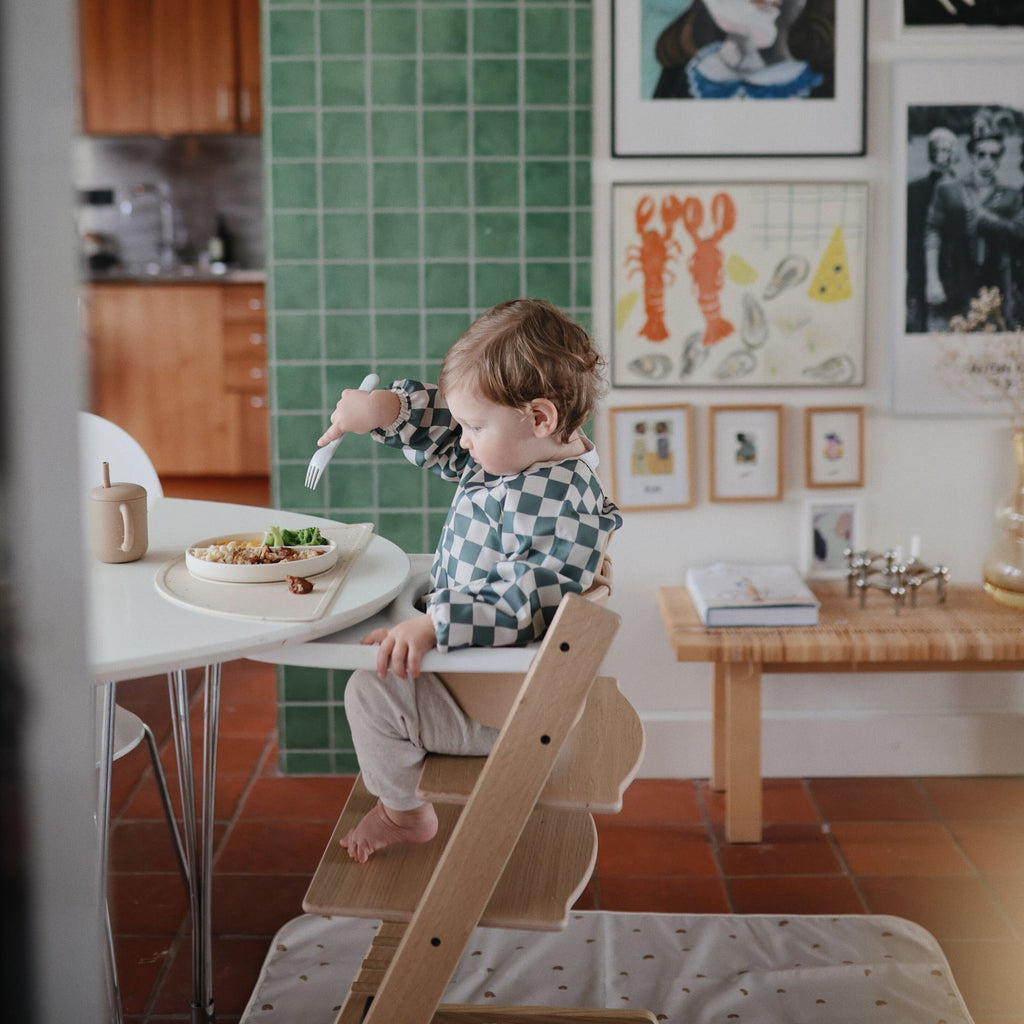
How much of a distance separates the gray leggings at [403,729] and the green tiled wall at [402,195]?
1.27 meters

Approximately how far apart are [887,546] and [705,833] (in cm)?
79

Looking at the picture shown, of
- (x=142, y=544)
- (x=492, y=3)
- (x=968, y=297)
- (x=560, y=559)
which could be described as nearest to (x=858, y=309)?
(x=968, y=297)

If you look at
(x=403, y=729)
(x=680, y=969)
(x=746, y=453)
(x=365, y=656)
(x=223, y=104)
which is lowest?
(x=680, y=969)

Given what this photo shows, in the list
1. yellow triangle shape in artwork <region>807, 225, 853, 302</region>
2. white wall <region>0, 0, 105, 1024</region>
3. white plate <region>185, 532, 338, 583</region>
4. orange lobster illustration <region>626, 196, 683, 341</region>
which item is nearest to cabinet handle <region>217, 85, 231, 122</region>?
orange lobster illustration <region>626, 196, 683, 341</region>

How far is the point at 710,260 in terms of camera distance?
2.52 m

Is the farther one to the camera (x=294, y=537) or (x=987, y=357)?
(x=987, y=357)

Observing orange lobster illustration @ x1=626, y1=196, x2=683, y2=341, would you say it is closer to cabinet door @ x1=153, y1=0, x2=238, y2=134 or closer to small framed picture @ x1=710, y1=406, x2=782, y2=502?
small framed picture @ x1=710, y1=406, x2=782, y2=502

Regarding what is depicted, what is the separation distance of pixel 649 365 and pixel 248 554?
4.52 ft

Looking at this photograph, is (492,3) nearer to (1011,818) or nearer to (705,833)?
(705,833)

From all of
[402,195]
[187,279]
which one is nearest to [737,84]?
[402,195]

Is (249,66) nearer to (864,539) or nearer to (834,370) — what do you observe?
(834,370)

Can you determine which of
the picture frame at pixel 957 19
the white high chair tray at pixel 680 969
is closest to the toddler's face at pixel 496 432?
the white high chair tray at pixel 680 969

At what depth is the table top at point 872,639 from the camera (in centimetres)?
229

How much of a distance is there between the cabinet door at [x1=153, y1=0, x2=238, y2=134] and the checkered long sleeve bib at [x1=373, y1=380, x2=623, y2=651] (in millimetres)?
4546
